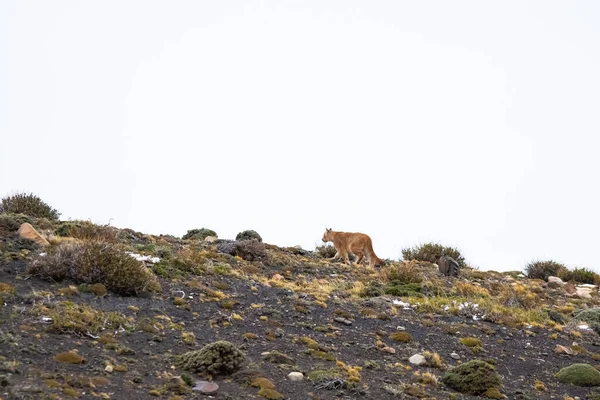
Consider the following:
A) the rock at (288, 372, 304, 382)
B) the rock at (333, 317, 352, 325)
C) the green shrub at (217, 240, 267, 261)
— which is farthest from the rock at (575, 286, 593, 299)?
the rock at (288, 372, 304, 382)

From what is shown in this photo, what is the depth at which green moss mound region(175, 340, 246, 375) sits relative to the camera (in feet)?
32.6

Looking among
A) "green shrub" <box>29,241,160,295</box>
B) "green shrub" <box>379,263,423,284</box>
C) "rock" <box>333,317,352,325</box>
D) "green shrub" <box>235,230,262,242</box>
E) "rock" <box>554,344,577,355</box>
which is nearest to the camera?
"green shrub" <box>29,241,160,295</box>

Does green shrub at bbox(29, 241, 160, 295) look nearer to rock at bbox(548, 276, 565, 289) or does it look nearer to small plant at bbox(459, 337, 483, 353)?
small plant at bbox(459, 337, 483, 353)

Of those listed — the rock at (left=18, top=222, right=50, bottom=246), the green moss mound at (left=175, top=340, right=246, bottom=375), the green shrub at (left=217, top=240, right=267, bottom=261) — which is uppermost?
the green shrub at (left=217, top=240, right=267, bottom=261)

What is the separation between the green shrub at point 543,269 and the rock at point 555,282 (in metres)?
1.78

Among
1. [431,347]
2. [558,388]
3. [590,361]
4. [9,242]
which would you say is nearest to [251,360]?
[431,347]

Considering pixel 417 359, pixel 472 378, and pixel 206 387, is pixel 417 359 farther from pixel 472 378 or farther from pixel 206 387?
pixel 206 387

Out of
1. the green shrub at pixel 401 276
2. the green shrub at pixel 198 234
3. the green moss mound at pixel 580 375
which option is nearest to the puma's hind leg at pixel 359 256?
the green shrub at pixel 401 276

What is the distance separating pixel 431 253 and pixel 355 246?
206 inches

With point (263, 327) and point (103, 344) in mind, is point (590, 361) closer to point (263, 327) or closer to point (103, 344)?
point (263, 327)

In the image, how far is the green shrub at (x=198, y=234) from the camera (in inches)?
950

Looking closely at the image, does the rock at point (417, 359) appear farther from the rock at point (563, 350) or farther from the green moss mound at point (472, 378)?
the rock at point (563, 350)

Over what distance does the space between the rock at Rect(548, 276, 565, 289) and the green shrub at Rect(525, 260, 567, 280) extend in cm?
178

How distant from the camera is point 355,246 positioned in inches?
922
